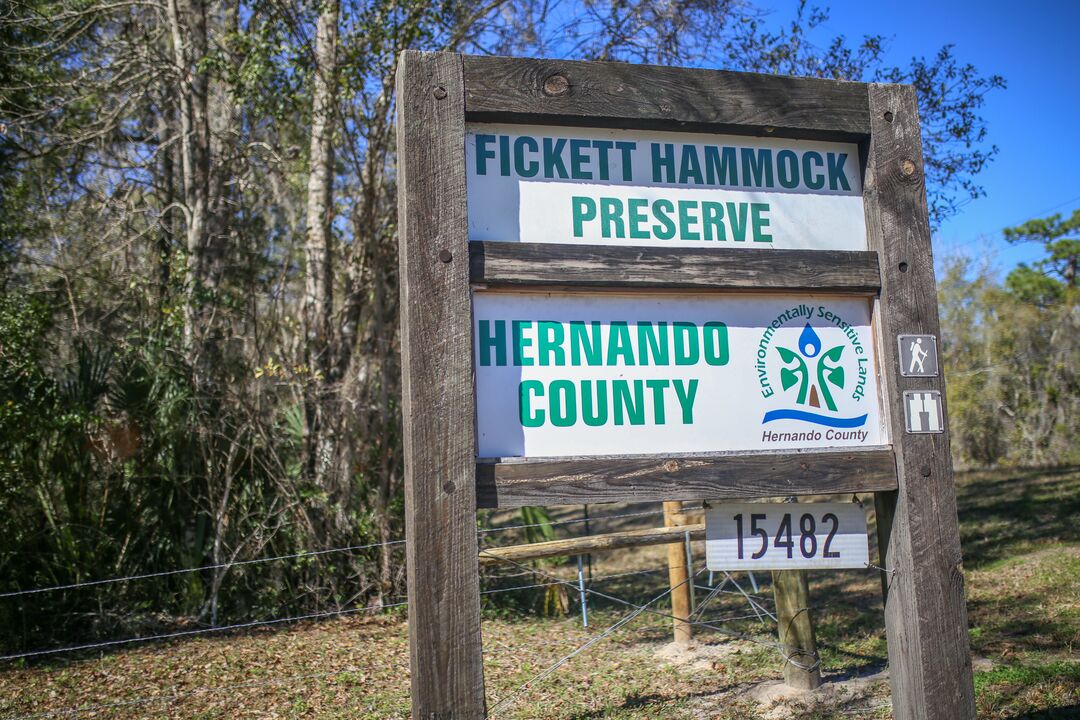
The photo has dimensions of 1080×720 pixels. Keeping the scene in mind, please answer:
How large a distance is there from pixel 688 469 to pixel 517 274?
38.5 inches

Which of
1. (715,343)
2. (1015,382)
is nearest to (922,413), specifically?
(715,343)

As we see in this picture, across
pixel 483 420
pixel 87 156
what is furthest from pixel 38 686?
pixel 87 156

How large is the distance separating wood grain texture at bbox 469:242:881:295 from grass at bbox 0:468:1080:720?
2943 millimetres

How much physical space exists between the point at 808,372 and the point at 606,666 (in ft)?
13.8

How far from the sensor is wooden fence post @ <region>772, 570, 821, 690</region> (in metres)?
5.80

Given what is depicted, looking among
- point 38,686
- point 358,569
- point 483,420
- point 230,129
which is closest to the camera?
point 483,420

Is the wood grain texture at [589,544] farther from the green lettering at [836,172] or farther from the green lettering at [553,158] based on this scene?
the green lettering at [553,158]

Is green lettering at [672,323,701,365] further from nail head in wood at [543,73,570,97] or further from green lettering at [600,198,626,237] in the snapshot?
nail head in wood at [543,73,570,97]

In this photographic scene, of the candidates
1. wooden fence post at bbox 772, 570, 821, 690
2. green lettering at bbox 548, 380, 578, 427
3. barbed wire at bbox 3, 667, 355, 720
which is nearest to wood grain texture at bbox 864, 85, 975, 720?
green lettering at bbox 548, 380, 578, 427

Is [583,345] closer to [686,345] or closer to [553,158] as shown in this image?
[686,345]

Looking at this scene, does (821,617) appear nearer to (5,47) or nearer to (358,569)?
(358,569)

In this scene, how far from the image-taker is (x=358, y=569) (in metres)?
9.54

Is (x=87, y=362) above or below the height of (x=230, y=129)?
below

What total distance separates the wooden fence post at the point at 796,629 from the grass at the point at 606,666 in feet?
0.57
